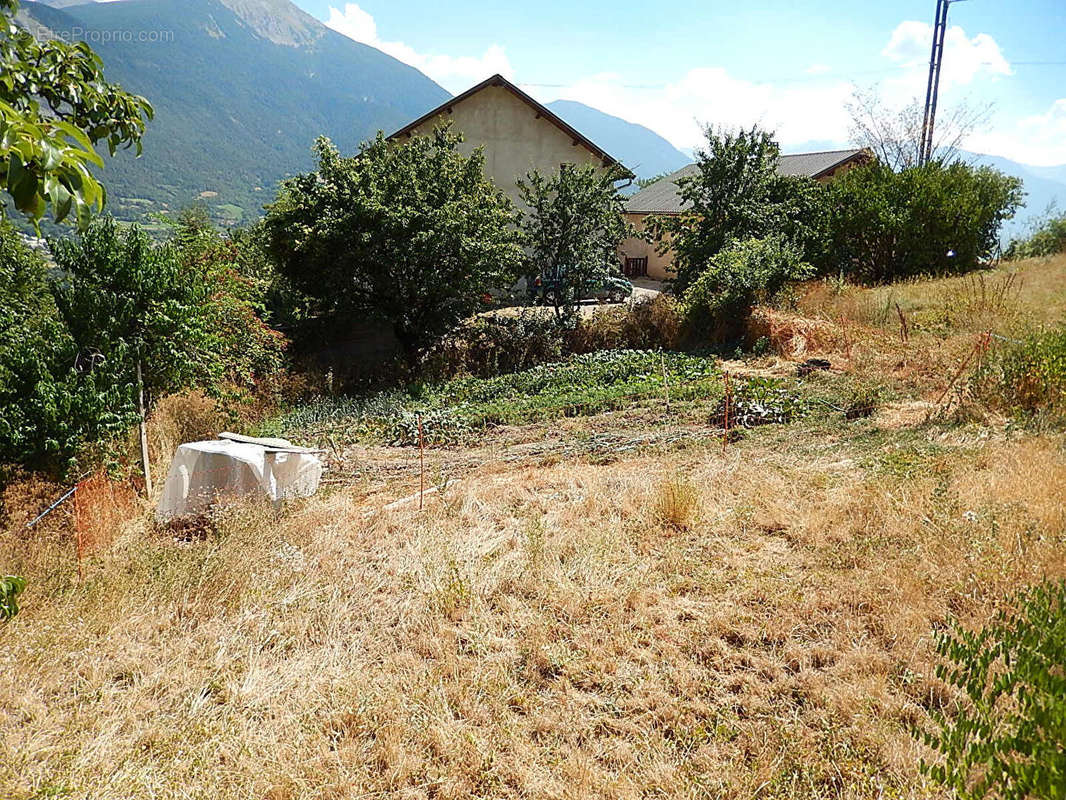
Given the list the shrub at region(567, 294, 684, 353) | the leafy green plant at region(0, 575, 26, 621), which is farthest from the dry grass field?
the shrub at region(567, 294, 684, 353)

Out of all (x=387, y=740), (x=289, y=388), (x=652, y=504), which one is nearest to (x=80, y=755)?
(x=387, y=740)

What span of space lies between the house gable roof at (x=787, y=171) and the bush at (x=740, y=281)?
10722 millimetres

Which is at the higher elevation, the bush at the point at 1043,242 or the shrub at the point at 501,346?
the bush at the point at 1043,242

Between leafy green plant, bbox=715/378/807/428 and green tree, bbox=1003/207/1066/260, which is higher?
green tree, bbox=1003/207/1066/260

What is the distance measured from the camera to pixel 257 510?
626cm

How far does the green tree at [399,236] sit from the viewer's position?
13047mm

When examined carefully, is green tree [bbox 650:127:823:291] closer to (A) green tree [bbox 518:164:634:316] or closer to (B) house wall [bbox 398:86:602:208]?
(A) green tree [bbox 518:164:634:316]

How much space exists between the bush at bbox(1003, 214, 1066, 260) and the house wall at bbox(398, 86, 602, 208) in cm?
1637

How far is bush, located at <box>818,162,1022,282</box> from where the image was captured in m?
16.6

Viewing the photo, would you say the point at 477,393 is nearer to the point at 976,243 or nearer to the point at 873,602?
the point at 873,602

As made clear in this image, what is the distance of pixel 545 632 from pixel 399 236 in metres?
10.6

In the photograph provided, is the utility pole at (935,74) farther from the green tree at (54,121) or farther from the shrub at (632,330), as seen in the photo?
the green tree at (54,121)

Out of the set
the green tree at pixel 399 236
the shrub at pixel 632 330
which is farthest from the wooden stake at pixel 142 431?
the shrub at pixel 632 330

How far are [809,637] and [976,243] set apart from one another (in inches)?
734
